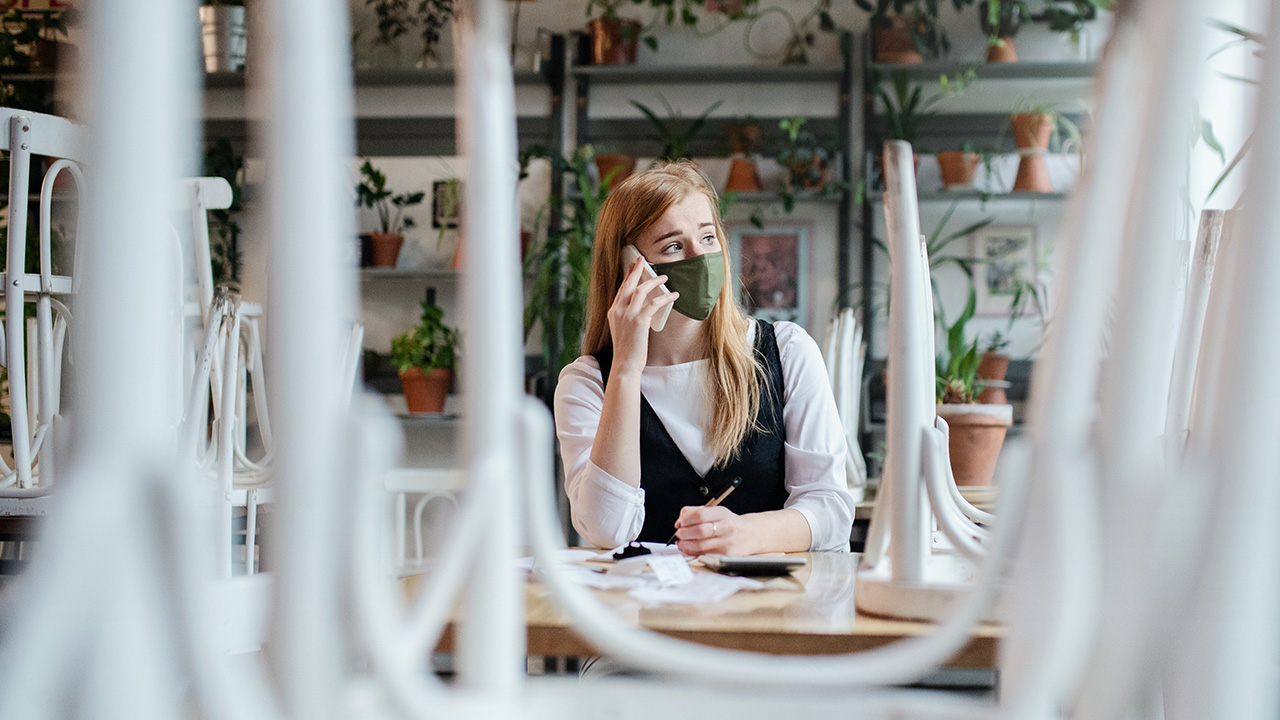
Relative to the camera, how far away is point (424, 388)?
399cm

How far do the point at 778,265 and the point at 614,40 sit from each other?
1.12 meters

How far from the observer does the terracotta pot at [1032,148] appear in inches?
148

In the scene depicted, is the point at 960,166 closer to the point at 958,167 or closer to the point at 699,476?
the point at 958,167

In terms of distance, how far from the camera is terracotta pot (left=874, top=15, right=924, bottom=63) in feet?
12.6

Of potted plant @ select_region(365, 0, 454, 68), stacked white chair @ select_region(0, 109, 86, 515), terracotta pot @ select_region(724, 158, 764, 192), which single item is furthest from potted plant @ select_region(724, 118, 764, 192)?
stacked white chair @ select_region(0, 109, 86, 515)

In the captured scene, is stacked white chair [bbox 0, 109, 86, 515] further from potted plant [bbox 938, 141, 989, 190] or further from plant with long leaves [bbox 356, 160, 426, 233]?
potted plant [bbox 938, 141, 989, 190]

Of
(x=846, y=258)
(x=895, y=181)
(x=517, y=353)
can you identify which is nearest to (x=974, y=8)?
(x=846, y=258)

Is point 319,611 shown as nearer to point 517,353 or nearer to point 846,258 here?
point 517,353

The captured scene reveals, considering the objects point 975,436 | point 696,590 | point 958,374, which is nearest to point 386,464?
point 696,590

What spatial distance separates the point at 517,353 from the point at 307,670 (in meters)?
0.13

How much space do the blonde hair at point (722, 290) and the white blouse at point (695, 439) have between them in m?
0.04

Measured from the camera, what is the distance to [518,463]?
1.12 ft

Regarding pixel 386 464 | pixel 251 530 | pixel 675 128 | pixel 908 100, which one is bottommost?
pixel 251 530

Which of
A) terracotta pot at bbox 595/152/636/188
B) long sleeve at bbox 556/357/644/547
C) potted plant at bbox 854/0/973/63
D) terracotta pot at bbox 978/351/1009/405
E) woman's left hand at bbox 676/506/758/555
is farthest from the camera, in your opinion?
terracotta pot at bbox 595/152/636/188
